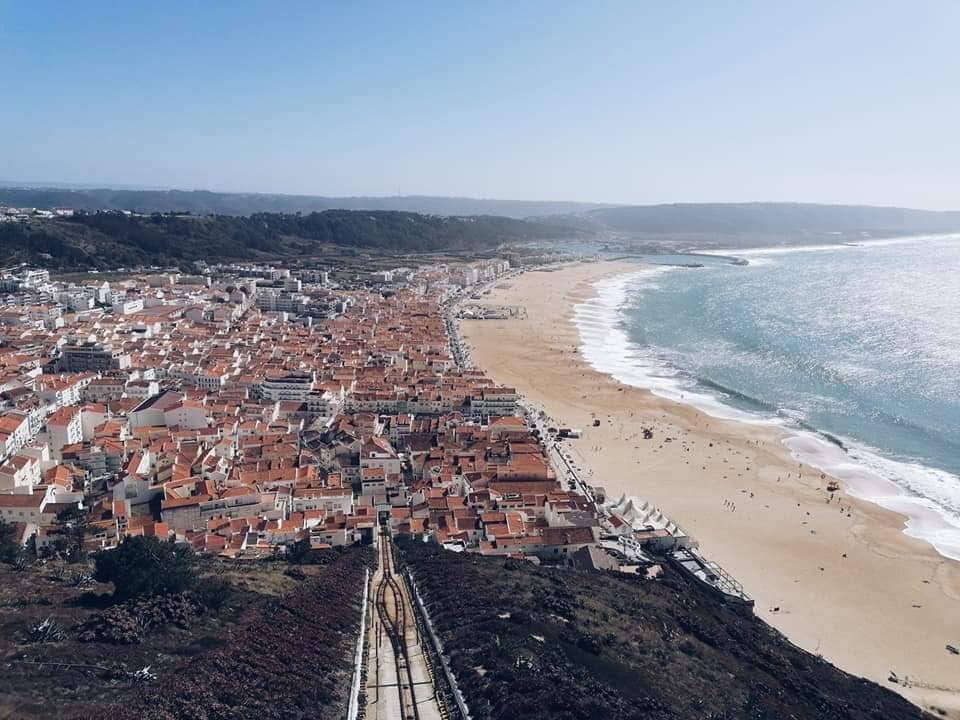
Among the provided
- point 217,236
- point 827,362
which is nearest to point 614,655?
point 827,362

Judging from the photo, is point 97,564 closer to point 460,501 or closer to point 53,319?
point 460,501

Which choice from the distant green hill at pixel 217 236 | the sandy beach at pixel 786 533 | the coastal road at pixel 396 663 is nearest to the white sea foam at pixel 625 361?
the sandy beach at pixel 786 533

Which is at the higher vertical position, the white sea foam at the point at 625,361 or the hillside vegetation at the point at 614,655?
the white sea foam at the point at 625,361

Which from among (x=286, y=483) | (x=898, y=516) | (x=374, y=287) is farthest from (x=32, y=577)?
(x=374, y=287)

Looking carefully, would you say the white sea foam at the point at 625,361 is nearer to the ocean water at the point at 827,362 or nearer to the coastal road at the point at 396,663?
the ocean water at the point at 827,362

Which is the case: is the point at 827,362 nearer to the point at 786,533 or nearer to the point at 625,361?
the point at 625,361

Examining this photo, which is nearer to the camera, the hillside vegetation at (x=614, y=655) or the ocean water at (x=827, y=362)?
the hillside vegetation at (x=614, y=655)
